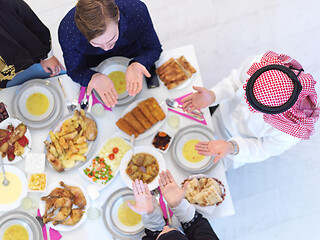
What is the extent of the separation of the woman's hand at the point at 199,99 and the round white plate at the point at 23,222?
1083 millimetres

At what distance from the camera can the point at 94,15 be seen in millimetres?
1479

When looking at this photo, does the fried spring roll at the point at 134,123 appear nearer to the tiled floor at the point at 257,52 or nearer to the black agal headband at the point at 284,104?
the black agal headband at the point at 284,104

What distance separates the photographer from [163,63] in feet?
6.70

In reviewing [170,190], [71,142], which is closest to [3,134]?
[71,142]

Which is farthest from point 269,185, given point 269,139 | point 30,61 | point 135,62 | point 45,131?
point 30,61

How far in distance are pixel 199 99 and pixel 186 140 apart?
25 centimetres

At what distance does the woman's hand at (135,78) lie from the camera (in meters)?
1.87

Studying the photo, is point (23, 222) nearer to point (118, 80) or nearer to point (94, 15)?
point (118, 80)

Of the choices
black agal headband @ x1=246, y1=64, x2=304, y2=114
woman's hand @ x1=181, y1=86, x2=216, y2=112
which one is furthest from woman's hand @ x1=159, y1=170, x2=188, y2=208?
black agal headband @ x1=246, y1=64, x2=304, y2=114

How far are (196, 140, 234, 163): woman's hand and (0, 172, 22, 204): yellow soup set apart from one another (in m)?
1.07

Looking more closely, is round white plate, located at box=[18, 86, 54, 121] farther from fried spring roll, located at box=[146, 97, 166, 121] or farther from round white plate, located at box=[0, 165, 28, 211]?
fried spring roll, located at box=[146, 97, 166, 121]

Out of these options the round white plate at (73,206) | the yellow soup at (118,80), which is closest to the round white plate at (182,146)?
the yellow soup at (118,80)

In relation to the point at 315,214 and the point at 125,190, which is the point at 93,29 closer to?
the point at 125,190

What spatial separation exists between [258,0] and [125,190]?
225cm
